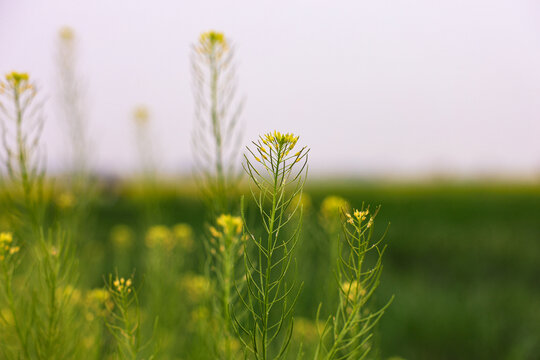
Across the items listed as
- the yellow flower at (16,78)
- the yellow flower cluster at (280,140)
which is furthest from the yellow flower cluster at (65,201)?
the yellow flower cluster at (280,140)

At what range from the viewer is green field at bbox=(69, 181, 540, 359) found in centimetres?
325

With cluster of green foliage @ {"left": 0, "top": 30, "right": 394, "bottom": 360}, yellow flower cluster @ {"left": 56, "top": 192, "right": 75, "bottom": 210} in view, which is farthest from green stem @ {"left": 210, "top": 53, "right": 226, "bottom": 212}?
yellow flower cluster @ {"left": 56, "top": 192, "right": 75, "bottom": 210}

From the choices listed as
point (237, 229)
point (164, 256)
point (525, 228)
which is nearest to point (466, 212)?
point (525, 228)

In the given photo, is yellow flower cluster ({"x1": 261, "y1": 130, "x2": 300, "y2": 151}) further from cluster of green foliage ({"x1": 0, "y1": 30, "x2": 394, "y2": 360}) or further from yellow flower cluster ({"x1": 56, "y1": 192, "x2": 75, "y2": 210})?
yellow flower cluster ({"x1": 56, "y1": 192, "x2": 75, "y2": 210})

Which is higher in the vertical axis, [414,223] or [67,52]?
[67,52]

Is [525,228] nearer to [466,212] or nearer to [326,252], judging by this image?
[466,212]

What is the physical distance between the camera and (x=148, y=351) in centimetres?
179

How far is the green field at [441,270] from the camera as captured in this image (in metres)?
3.25

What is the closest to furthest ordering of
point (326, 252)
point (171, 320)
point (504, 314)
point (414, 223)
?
point (326, 252)
point (171, 320)
point (504, 314)
point (414, 223)

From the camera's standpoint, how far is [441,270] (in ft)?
20.0

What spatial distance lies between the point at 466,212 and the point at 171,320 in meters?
10.7

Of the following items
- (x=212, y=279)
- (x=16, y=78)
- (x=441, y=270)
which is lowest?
(x=441, y=270)

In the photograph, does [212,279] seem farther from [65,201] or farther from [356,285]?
[65,201]

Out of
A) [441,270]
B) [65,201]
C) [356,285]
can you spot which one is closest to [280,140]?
[356,285]
